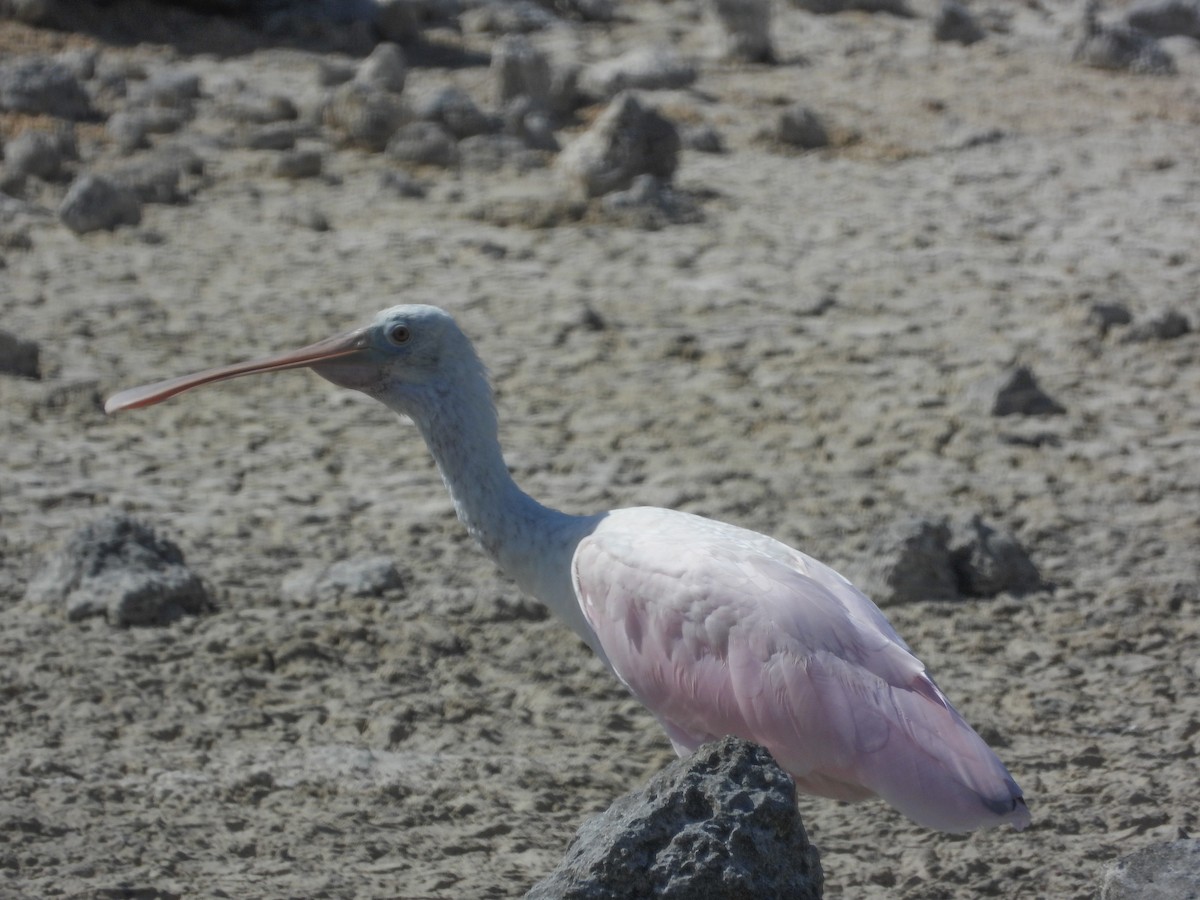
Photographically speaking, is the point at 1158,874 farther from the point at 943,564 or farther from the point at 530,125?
the point at 530,125

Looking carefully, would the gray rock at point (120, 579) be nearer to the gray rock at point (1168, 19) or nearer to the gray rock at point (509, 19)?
the gray rock at point (509, 19)

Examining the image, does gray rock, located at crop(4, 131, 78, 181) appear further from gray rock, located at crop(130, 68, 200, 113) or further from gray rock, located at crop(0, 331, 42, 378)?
gray rock, located at crop(0, 331, 42, 378)

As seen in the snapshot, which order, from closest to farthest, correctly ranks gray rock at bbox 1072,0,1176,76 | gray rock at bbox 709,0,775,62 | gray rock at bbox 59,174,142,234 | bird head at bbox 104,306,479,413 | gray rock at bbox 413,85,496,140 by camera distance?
bird head at bbox 104,306,479,413 < gray rock at bbox 59,174,142,234 < gray rock at bbox 413,85,496,140 < gray rock at bbox 1072,0,1176,76 < gray rock at bbox 709,0,775,62

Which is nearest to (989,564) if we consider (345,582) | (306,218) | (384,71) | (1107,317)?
(345,582)

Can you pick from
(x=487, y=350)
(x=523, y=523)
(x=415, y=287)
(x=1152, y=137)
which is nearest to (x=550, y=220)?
(x=415, y=287)

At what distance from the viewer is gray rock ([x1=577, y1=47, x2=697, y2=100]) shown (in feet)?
38.4

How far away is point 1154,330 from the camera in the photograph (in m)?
7.57

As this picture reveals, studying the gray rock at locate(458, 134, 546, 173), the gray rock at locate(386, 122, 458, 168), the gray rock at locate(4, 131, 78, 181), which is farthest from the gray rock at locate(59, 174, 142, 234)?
the gray rock at locate(458, 134, 546, 173)

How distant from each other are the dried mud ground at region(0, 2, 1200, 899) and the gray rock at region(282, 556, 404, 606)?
54 millimetres

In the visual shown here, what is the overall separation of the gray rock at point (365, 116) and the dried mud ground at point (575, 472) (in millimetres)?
208

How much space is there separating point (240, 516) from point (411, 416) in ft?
6.62

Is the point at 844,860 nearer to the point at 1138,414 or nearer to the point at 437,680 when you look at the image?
the point at 437,680

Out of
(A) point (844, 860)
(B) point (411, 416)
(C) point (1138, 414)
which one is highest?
(B) point (411, 416)

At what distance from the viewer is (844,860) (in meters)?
4.39
